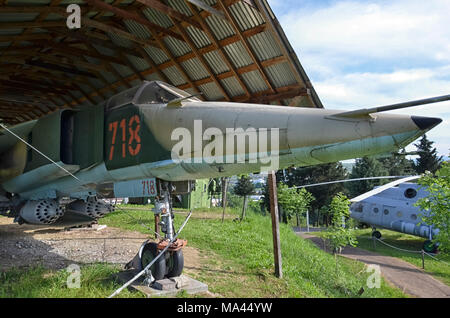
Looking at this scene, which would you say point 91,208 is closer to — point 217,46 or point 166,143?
point 166,143

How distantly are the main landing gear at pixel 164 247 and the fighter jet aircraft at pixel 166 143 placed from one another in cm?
4

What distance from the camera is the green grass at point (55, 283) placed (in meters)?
4.36

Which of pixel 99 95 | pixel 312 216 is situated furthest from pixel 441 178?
pixel 312 216

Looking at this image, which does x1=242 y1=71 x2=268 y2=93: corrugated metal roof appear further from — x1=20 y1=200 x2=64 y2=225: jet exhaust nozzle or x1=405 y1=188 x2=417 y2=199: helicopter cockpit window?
x1=405 y1=188 x2=417 y2=199: helicopter cockpit window

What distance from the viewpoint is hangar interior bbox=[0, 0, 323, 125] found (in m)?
7.70

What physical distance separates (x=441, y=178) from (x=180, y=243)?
9.46 m

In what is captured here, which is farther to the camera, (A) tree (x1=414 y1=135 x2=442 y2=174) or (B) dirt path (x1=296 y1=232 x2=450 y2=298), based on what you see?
(A) tree (x1=414 y1=135 x2=442 y2=174)

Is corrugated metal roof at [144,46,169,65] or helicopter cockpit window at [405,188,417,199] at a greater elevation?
corrugated metal roof at [144,46,169,65]

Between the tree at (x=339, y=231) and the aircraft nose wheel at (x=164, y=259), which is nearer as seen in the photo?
the aircraft nose wheel at (x=164, y=259)

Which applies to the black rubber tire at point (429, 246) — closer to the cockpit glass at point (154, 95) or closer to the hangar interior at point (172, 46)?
the hangar interior at point (172, 46)

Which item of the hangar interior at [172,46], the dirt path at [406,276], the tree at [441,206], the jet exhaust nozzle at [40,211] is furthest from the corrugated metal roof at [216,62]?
the dirt path at [406,276]

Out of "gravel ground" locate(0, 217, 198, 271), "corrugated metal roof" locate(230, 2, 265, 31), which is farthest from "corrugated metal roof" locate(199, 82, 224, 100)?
"gravel ground" locate(0, 217, 198, 271)

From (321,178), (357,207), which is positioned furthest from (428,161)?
(357,207)
